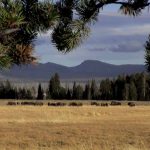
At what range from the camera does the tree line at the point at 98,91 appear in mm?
141250

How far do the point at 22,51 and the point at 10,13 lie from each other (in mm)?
663

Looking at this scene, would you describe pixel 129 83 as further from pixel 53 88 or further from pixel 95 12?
pixel 95 12

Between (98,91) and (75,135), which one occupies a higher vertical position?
(98,91)

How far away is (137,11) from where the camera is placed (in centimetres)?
992

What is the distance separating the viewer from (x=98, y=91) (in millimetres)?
164625

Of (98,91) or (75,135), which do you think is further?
(98,91)

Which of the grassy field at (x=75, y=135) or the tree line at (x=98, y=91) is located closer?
the grassy field at (x=75, y=135)

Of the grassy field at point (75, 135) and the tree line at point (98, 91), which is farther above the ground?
the tree line at point (98, 91)

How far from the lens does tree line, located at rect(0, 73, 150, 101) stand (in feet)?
463

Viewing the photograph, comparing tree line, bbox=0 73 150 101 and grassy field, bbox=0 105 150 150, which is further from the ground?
tree line, bbox=0 73 150 101

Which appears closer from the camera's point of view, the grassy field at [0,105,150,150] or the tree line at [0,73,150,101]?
the grassy field at [0,105,150,150]

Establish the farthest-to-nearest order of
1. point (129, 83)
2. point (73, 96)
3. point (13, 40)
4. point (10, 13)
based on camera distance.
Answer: point (73, 96)
point (129, 83)
point (13, 40)
point (10, 13)

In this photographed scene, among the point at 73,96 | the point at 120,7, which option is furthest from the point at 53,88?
the point at 120,7

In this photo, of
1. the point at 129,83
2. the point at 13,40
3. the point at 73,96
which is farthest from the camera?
the point at 73,96
